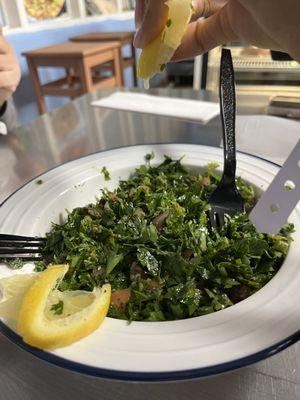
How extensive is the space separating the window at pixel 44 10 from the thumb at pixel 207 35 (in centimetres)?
307

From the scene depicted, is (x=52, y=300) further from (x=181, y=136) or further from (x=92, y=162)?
(x=181, y=136)

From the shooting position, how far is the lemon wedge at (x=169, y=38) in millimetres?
585

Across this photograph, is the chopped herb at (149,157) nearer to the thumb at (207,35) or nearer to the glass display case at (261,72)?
the thumb at (207,35)

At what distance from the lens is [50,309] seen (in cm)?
45

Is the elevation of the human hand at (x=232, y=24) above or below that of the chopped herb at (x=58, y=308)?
above

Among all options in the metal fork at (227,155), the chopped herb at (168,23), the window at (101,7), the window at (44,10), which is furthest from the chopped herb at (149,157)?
the window at (101,7)

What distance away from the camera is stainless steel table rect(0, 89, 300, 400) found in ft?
1.53

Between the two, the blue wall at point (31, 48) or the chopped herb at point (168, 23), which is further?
the blue wall at point (31, 48)

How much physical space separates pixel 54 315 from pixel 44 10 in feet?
12.8

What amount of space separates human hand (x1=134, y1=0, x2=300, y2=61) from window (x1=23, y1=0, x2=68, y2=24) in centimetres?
306

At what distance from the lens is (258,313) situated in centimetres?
45

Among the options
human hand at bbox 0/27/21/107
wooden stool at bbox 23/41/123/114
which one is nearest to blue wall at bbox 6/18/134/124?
wooden stool at bbox 23/41/123/114

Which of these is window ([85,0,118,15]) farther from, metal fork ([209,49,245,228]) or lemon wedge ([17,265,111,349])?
lemon wedge ([17,265,111,349])

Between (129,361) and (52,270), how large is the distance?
180 millimetres
